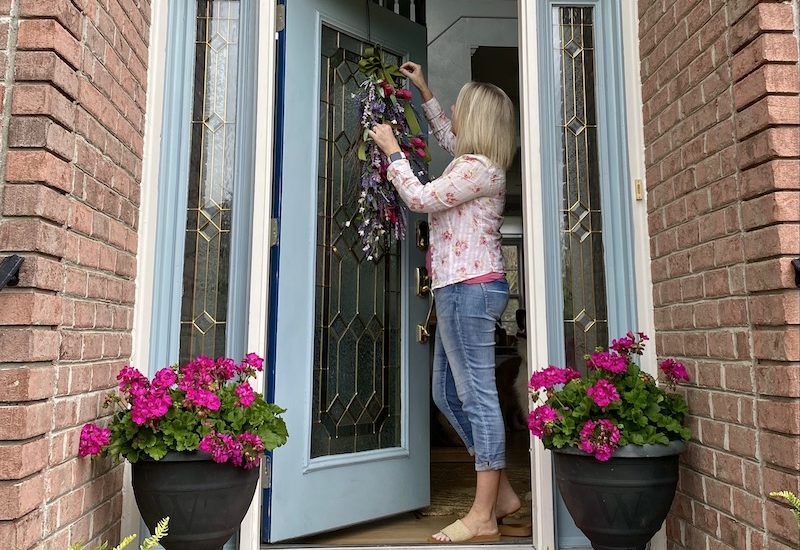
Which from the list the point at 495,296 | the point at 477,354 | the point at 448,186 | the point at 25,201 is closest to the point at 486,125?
the point at 448,186

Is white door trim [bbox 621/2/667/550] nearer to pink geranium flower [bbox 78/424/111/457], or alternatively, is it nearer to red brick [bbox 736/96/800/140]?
red brick [bbox 736/96/800/140]

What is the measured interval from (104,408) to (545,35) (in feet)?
6.33

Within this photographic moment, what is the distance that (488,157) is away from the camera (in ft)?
7.81

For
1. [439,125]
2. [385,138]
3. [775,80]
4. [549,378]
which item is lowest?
[549,378]

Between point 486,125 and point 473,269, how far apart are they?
555mm

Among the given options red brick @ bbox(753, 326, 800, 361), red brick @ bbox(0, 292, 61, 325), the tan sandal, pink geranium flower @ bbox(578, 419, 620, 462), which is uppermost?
red brick @ bbox(0, 292, 61, 325)

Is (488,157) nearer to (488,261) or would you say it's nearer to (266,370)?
(488,261)

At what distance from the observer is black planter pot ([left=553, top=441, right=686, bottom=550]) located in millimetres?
1718

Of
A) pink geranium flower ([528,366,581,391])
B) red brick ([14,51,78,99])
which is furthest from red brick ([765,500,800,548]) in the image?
red brick ([14,51,78,99])

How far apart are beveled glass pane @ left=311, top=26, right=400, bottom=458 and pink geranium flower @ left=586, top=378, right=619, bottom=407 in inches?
40.3

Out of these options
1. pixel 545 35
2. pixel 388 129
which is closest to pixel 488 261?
pixel 388 129

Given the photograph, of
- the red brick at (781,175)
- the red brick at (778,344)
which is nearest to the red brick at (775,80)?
the red brick at (781,175)

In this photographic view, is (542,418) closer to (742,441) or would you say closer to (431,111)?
(742,441)

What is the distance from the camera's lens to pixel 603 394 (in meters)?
1.76
